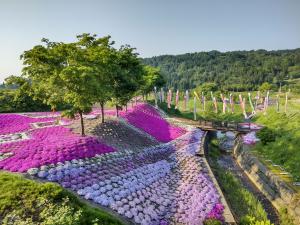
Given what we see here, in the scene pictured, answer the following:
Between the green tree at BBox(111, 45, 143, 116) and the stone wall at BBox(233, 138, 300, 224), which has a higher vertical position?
the green tree at BBox(111, 45, 143, 116)

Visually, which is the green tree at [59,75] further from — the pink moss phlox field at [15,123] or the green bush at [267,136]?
the green bush at [267,136]

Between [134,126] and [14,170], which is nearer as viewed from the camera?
[14,170]

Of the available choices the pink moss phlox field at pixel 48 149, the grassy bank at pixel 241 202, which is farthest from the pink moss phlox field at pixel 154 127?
the pink moss phlox field at pixel 48 149

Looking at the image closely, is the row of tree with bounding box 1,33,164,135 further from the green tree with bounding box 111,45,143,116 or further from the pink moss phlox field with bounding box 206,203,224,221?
the pink moss phlox field with bounding box 206,203,224,221

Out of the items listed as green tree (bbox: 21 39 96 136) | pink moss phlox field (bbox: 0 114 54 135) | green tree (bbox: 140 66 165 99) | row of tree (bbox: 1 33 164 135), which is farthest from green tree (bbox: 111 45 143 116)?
green tree (bbox: 140 66 165 99)

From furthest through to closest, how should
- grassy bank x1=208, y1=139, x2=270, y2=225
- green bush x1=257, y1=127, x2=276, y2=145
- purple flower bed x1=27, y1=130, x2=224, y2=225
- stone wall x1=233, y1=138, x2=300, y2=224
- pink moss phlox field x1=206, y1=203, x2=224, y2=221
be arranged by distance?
1. green bush x1=257, y1=127, x2=276, y2=145
2. stone wall x1=233, y1=138, x2=300, y2=224
3. grassy bank x1=208, y1=139, x2=270, y2=225
4. pink moss phlox field x1=206, y1=203, x2=224, y2=221
5. purple flower bed x1=27, y1=130, x2=224, y2=225

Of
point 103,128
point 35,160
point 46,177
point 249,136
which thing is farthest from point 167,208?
point 249,136

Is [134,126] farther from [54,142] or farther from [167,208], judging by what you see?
[167,208]
